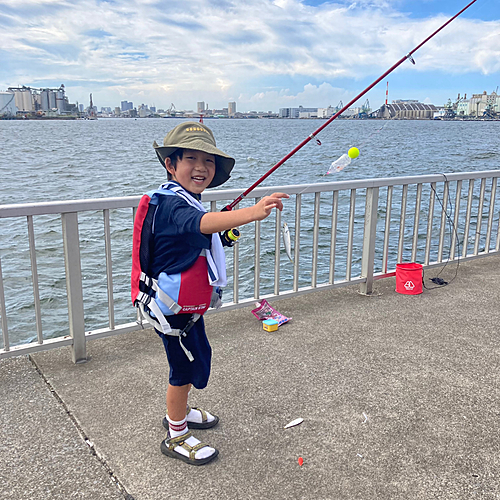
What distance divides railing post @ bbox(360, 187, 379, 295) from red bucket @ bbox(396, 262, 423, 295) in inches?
10.3

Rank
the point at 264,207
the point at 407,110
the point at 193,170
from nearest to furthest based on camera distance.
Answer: the point at 264,207 < the point at 193,170 < the point at 407,110

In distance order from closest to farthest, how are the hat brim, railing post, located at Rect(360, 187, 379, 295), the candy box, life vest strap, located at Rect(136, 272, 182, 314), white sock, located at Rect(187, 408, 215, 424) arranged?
1. the hat brim
2. life vest strap, located at Rect(136, 272, 182, 314)
3. white sock, located at Rect(187, 408, 215, 424)
4. the candy box
5. railing post, located at Rect(360, 187, 379, 295)

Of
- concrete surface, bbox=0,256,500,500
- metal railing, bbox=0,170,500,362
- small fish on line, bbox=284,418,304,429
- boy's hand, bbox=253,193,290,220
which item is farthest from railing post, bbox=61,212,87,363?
boy's hand, bbox=253,193,290,220

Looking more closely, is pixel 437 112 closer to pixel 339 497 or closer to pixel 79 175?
pixel 339 497

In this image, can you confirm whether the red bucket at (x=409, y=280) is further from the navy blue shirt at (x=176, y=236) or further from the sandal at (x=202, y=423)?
the navy blue shirt at (x=176, y=236)

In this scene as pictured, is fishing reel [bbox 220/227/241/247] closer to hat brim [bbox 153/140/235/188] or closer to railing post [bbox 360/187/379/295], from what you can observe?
hat brim [bbox 153/140/235/188]

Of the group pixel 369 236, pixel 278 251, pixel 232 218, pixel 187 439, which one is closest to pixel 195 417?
pixel 187 439

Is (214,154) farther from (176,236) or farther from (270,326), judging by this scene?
(270,326)

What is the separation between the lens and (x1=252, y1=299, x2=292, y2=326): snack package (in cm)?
439

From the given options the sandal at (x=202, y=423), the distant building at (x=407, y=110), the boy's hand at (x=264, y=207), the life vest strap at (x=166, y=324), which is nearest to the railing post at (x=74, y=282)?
the sandal at (x=202, y=423)

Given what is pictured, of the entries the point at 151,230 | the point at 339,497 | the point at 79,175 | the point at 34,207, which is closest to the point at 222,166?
the point at 151,230

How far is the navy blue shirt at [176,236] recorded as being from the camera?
89.7 inches

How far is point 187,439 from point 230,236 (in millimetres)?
1042

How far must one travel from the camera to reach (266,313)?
4.45 metres
